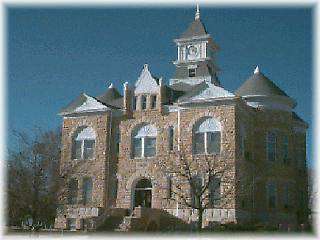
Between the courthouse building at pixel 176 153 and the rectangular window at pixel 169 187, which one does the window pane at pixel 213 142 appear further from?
the rectangular window at pixel 169 187

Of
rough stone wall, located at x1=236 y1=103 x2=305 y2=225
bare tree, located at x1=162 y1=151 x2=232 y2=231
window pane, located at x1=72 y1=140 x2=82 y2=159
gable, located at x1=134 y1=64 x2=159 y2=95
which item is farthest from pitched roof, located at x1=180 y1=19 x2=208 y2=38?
bare tree, located at x1=162 y1=151 x2=232 y2=231

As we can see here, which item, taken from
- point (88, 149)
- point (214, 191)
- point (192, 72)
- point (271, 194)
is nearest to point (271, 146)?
A: point (271, 194)

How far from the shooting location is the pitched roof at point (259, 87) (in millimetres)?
42841

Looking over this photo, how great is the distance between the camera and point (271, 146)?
4275 cm

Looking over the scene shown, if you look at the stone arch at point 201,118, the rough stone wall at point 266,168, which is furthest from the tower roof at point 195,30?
the stone arch at point 201,118

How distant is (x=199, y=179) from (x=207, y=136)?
312cm

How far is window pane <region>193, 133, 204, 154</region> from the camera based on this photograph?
3997cm

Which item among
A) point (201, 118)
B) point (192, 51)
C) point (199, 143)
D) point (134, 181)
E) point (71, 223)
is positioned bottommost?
point (71, 223)

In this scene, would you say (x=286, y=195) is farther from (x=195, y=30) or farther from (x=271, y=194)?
(x=195, y=30)

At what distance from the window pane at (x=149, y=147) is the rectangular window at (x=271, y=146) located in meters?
8.71

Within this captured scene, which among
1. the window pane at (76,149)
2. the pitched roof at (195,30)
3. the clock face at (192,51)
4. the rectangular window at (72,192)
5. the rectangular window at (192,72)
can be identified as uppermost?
the pitched roof at (195,30)

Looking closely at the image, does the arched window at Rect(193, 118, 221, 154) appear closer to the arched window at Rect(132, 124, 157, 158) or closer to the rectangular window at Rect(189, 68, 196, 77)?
the arched window at Rect(132, 124, 157, 158)

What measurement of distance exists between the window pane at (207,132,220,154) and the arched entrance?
5.78 metres

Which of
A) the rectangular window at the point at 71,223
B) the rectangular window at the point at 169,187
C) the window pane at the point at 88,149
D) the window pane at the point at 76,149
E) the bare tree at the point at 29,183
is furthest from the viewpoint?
the window pane at the point at 76,149
